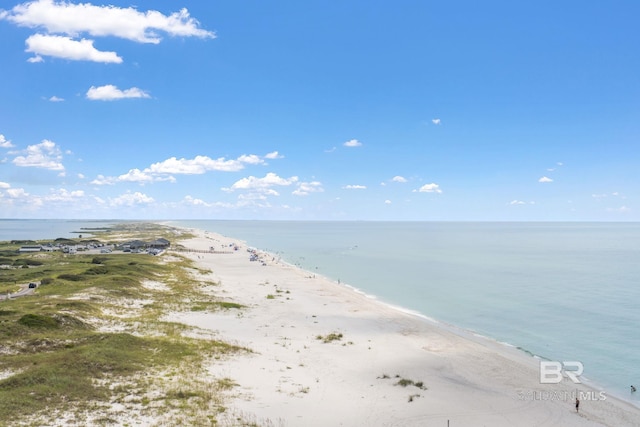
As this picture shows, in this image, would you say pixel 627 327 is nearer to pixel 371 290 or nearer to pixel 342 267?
pixel 371 290

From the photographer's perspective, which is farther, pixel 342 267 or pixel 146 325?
pixel 342 267

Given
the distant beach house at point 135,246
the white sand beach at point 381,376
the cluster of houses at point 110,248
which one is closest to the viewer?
the white sand beach at point 381,376

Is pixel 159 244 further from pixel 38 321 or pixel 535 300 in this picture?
pixel 535 300

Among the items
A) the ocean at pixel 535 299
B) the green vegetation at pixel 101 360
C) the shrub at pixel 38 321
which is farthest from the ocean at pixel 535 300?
the shrub at pixel 38 321

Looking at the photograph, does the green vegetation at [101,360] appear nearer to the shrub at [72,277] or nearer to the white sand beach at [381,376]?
the white sand beach at [381,376]

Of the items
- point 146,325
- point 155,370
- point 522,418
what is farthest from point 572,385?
point 146,325
